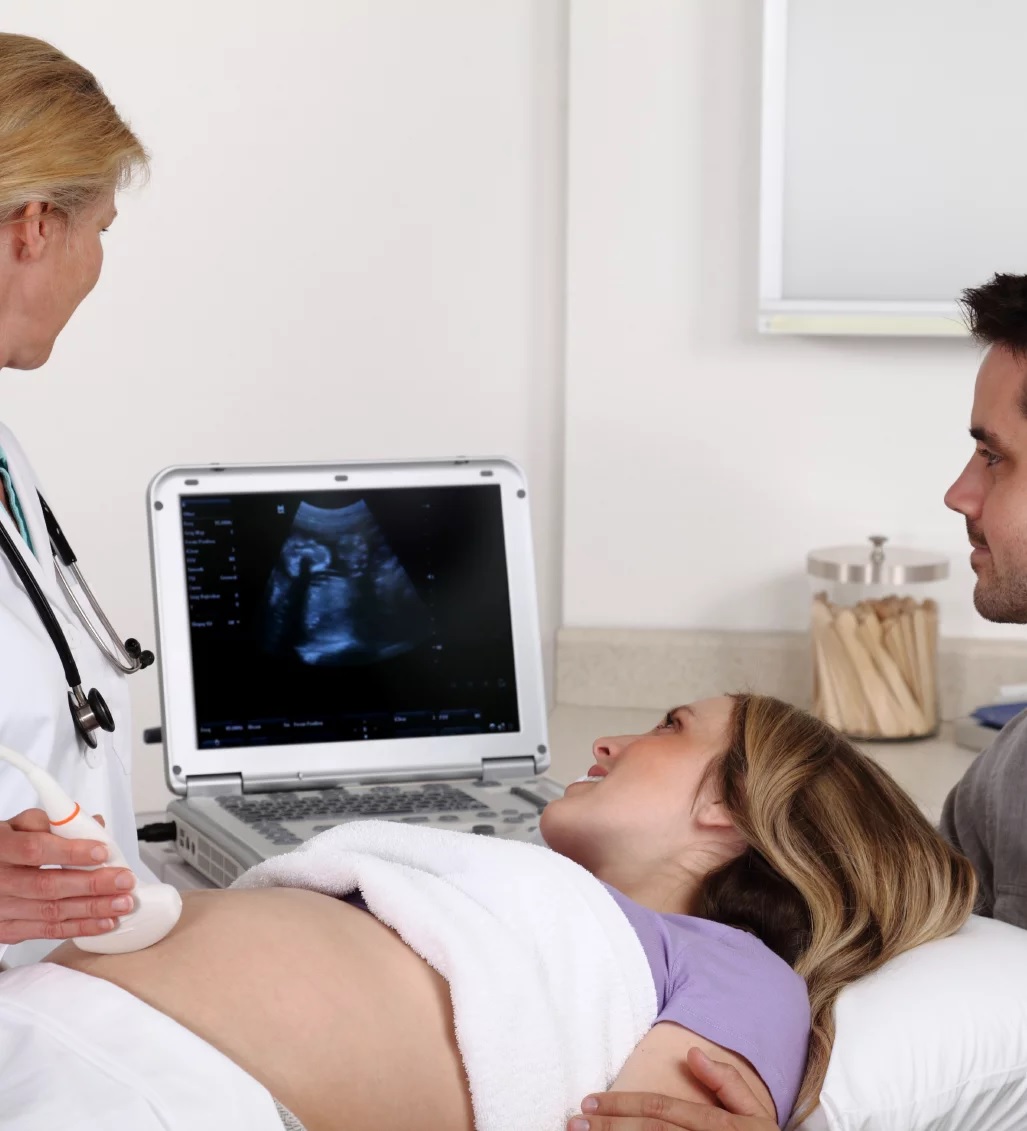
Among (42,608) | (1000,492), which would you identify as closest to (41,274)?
(42,608)

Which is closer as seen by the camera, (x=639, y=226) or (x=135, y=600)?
(x=639, y=226)

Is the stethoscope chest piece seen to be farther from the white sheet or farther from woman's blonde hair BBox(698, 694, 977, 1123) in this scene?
woman's blonde hair BBox(698, 694, 977, 1123)

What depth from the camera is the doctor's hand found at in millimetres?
945

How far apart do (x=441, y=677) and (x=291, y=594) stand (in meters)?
0.21

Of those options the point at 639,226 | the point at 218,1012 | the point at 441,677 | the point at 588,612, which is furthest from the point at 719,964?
the point at 639,226

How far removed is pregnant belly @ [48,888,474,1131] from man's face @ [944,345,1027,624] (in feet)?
2.19

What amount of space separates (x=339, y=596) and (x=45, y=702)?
517 millimetres

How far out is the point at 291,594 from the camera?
174cm

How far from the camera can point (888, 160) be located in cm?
209

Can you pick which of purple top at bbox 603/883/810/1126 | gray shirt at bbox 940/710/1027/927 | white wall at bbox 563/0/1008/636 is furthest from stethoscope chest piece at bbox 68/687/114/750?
white wall at bbox 563/0/1008/636

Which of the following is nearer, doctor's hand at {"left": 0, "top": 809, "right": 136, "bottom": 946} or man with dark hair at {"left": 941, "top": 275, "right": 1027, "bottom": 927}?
doctor's hand at {"left": 0, "top": 809, "right": 136, "bottom": 946}

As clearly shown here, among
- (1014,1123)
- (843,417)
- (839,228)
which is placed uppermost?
(839,228)

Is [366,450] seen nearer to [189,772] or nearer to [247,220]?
[247,220]

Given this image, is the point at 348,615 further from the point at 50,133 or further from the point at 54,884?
the point at 54,884
